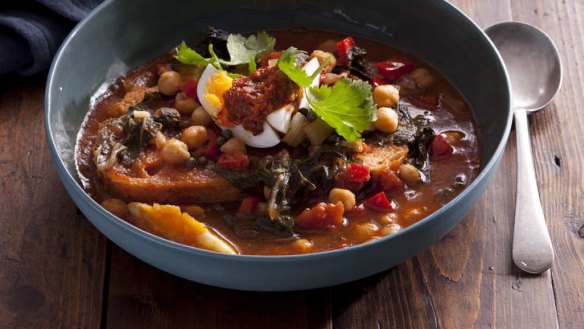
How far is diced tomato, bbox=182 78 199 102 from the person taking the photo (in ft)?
16.3

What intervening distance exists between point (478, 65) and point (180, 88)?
1804 mm

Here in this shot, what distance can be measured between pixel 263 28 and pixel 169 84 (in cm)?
98

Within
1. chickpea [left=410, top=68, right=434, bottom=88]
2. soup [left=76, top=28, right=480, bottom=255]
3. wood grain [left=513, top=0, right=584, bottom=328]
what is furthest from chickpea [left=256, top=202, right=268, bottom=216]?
wood grain [left=513, top=0, right=584, bottom=328]

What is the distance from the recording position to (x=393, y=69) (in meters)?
5.25

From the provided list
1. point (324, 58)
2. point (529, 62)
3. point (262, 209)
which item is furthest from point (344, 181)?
point (529, 62)

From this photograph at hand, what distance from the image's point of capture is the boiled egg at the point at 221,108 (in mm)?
4508

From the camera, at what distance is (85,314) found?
413cm

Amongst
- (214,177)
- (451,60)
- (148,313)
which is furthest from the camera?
(451,60)

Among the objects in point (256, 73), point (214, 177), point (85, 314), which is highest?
point (256, 73)

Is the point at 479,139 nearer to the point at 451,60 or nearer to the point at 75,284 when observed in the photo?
the point at 451,60

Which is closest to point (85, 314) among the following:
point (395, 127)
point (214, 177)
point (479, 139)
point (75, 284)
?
point (75, 284)

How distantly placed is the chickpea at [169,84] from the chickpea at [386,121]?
1.23 m

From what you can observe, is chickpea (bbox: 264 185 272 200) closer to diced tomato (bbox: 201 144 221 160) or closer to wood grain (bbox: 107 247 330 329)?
diced tomato (bbox: 201 144 221 160)

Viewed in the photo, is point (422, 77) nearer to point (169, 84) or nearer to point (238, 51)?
point (238, 51)
